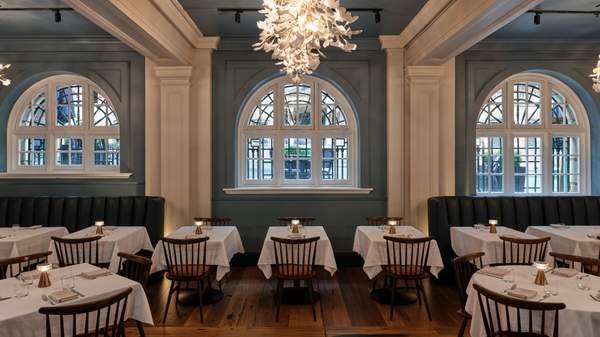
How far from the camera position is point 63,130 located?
6172mm

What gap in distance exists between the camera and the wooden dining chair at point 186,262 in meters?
3.90

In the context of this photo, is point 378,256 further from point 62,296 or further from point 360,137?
point 62,296

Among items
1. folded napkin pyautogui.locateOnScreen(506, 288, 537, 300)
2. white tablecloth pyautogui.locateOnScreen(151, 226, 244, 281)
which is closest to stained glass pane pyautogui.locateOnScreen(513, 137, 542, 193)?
folded napkin pyautogui.locateOnScreen(506, 288, 537, 300)

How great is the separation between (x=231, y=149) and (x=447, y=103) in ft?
11.0

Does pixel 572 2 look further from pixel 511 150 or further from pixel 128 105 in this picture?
pixel 128 105

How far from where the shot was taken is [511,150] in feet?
20.6

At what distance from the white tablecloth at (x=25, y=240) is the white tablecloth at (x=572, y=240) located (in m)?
5.88

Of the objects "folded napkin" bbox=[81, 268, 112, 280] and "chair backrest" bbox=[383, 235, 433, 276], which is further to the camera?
"chair backrest" bbox=[383, 235, 433, 276]

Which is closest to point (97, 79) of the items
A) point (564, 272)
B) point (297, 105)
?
point (297, 105)

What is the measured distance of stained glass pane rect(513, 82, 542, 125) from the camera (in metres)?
6.34

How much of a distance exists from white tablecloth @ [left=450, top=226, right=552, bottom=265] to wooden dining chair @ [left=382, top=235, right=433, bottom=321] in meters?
0.59

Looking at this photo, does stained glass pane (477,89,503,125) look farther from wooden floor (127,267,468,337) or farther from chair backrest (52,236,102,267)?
chair backrest (52,236,102,267)

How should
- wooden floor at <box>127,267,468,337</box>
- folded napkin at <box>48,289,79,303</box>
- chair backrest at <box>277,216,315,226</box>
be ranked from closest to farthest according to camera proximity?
folded napkin at <box>48,289,79,303</box>
wooden floor at <box>127,267,468,337</box>
chair backrest at <box>277,216,315,226</box>

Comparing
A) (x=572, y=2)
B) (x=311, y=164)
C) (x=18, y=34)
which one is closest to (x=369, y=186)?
(x=311, y=164)
